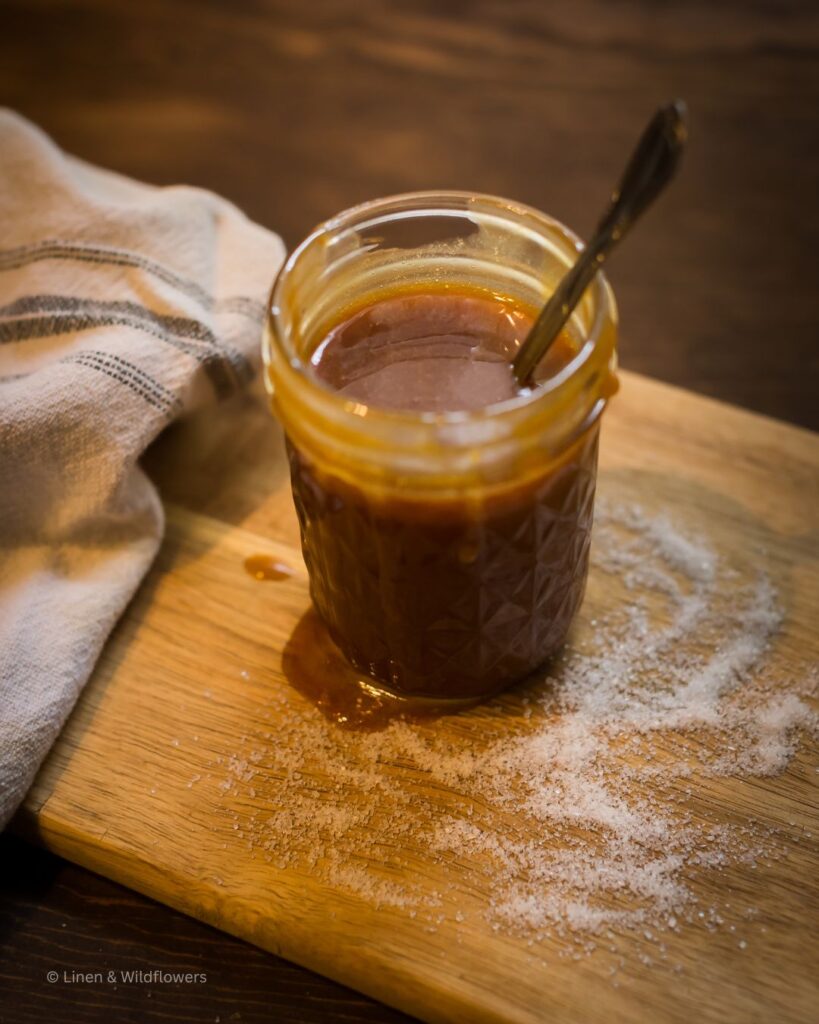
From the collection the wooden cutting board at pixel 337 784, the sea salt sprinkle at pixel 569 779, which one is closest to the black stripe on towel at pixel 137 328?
the wooden cutting board at pixel 337 784

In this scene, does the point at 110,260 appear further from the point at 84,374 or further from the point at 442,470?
the point at 442,470

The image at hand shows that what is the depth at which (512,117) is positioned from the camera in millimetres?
2184

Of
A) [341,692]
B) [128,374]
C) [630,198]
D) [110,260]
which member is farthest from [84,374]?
[630,198]

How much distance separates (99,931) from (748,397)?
3.79 feet

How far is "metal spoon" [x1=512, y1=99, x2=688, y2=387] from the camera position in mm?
892

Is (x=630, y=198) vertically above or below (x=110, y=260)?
above

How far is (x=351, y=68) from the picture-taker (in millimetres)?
2322

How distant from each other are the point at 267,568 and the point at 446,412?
424 mm

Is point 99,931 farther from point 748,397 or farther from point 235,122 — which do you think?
point 235,122

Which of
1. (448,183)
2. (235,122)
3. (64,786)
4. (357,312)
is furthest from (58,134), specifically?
(64,786)

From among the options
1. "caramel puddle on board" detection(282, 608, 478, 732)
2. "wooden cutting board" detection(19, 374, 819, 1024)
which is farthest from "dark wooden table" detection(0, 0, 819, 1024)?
"caramel puddle on board" detection(282, 608, 478, 732)

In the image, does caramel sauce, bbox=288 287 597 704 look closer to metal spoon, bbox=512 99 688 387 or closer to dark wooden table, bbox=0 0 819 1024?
metal spoon, bbox=512 99 688 387

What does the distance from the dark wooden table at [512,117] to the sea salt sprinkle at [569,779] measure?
0.54 meters

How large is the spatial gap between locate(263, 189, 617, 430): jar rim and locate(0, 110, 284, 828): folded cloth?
31cm
